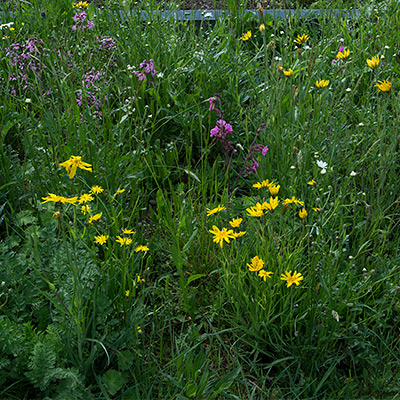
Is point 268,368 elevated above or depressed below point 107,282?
below

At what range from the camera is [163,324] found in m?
1.55

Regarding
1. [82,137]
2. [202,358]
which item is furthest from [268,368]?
[82,137]

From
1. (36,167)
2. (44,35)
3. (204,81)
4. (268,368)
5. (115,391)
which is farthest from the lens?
(44,35)

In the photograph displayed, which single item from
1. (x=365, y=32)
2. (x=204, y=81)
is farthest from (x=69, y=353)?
(x=365, y=32)

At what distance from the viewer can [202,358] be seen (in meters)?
1.36

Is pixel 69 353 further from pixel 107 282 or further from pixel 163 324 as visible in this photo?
pixel 163 324

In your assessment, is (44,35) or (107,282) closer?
(107,282)

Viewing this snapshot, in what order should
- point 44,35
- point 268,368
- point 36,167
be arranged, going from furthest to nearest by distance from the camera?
point 44,35
point 36,167
point 268,368

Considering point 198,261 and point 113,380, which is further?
point 198,261

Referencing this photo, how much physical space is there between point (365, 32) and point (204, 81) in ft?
3.36

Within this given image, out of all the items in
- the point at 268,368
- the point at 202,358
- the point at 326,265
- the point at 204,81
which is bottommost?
the point at 268,368

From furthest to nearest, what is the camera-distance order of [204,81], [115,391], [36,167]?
1. [204,81]
2. [36,167]
3. [115,391]

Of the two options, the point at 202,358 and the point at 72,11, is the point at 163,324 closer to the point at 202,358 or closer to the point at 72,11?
the point at 202,358

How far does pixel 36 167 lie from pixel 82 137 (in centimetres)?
21
